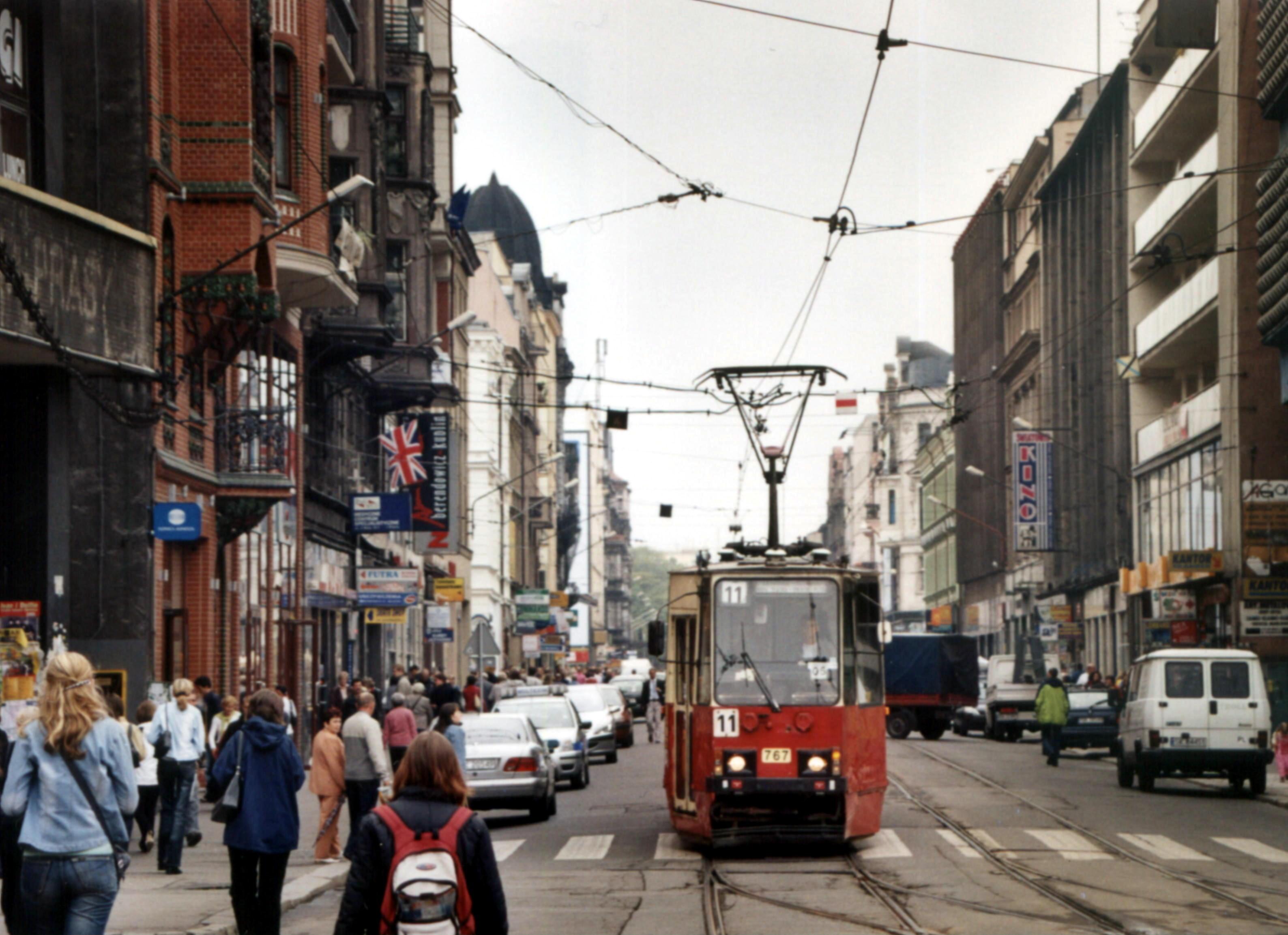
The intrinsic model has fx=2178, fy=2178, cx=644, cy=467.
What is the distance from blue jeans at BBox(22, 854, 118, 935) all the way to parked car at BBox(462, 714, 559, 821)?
54.2 ft

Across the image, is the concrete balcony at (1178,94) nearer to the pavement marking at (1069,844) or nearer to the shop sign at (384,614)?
the shop sign at (384,614)

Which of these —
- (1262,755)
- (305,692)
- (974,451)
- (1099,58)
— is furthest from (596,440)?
(1262,755)

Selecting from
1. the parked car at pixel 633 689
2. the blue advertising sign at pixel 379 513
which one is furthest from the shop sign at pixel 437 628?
the parked car at pixel 633 689

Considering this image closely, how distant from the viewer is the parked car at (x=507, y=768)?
25344 mm

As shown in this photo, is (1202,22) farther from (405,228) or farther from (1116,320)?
(1116,320)

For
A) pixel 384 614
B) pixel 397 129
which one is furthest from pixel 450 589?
pixel 397 129

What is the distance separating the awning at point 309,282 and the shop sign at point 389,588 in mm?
6377

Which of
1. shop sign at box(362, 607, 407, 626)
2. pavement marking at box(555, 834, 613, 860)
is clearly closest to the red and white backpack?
pavement marking at box(555, 834, 613, 860)

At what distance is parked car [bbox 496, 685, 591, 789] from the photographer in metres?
31.9

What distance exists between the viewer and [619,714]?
46750mm

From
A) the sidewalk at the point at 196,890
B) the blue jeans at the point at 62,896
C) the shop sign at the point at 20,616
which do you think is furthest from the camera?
the shop sign at the point at 20,616

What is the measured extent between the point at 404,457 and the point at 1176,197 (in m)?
18.8

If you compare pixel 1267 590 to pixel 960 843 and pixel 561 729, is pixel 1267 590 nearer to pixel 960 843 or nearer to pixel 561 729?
pixel 561 729

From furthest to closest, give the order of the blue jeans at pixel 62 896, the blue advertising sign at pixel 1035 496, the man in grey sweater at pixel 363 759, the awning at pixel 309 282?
1. the blue advertising sign at pixel 1035 496
2. the awning at pixel 309 282
3. the man in grey sweater at pixel 363 759
4. the blue jeans at pixel 62 896
